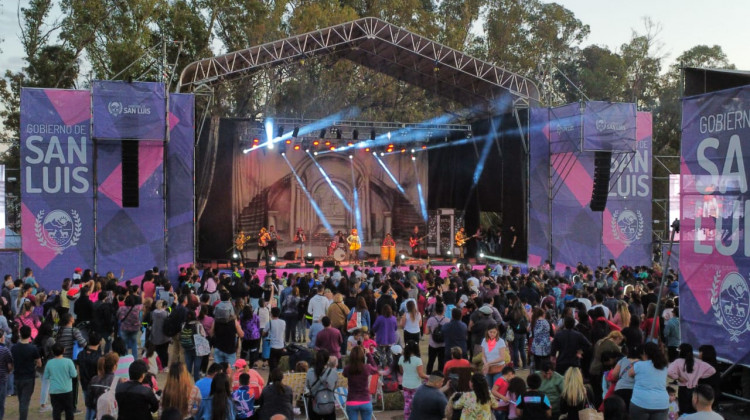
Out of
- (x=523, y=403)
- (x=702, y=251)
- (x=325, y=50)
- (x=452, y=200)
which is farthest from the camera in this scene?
(x=452, y=200)

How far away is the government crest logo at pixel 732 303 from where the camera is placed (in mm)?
8094

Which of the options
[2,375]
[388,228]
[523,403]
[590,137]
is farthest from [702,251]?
[388,228]

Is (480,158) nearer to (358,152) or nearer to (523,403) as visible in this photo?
(358,152)

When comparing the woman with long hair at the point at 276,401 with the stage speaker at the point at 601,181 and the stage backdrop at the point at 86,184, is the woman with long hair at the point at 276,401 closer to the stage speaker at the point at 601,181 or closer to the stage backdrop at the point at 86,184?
the stage backdrop at the point at 86,184

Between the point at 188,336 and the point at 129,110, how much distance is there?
9.83 meters

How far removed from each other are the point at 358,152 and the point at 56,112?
38.4 feet

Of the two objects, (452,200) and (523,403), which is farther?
(452,200)

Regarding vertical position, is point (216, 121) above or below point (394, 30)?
below

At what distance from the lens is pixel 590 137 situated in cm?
1939

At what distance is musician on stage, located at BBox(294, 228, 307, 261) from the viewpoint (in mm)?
24500

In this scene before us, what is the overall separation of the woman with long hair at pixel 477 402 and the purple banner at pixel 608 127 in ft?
47.9

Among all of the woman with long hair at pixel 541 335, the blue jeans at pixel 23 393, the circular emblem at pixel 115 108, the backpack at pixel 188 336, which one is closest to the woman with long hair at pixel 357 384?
the backpack at pixel 188 336

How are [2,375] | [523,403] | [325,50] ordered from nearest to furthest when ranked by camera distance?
[523,403] < [2,375] < [325,50]

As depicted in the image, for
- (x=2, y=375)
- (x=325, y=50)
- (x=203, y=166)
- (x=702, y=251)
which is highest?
(x=325, y=50)
